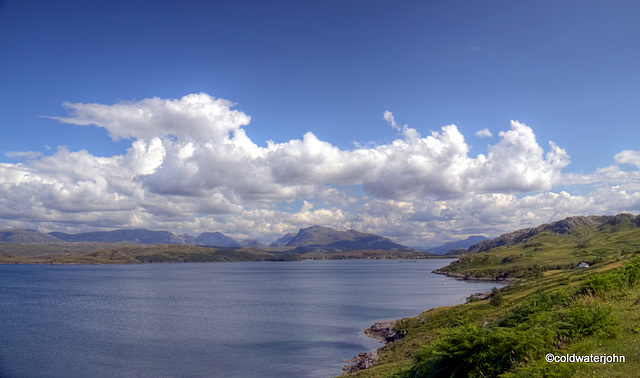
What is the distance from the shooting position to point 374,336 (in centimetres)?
8175

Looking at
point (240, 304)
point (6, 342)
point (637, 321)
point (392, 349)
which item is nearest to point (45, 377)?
point (6, 342)

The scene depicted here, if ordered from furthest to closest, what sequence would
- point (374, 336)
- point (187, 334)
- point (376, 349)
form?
point (187, 334) → point (374, 336) → point (376, 349)

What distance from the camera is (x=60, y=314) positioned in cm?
10950

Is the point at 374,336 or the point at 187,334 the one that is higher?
the point at 374,336

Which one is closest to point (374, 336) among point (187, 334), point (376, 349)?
point (376, 349)

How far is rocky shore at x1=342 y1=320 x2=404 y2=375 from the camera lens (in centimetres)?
5628

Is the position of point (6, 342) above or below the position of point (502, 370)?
below

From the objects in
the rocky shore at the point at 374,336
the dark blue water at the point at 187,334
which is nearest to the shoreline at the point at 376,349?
the rocky shore at the point at 374,336

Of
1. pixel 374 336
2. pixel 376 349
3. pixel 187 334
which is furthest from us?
pixel 187 334

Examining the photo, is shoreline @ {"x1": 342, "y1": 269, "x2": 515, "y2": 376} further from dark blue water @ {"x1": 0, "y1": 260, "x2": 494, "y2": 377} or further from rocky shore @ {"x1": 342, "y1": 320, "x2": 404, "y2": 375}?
dark blue water @ {"x1": 0, "y1": 260, "x2": 494, "y2": 377}

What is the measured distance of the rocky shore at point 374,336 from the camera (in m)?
56.3

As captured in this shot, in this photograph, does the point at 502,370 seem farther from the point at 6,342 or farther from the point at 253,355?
the point at 6,342

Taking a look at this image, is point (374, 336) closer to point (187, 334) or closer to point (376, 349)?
point (376, 349)

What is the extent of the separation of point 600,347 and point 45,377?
6911cm
